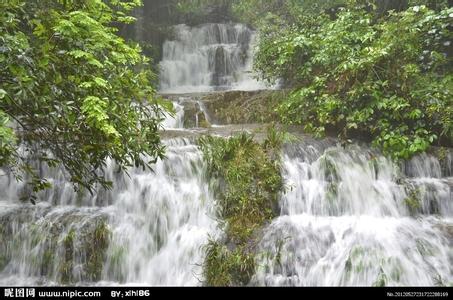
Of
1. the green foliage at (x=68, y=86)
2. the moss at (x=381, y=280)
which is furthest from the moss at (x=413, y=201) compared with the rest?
the green foliage at (x=68, y=86)

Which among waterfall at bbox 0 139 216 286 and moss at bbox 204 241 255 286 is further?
waterfall at bbox 0 139 216 286

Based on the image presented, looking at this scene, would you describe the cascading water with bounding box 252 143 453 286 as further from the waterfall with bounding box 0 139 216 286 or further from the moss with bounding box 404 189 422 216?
the waterfall with bounding box 0 139 216 286

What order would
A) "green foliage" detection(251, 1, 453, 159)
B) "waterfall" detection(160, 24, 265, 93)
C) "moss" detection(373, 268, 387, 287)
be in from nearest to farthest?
"moss" detection(373, 268, 387, 287) < "green foliage" detection(251, 1, 453, 159) < "waterfall" detection(160, 24, 265, 93)

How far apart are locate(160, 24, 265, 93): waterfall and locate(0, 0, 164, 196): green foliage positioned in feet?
29.3

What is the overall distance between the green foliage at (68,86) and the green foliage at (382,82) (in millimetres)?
4636

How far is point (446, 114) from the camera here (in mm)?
7074

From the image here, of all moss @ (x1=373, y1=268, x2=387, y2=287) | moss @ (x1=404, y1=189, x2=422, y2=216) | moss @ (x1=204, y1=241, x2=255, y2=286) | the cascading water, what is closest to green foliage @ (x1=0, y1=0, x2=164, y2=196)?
moss @ (x1=204, y1=241, x2=255, y2=286)

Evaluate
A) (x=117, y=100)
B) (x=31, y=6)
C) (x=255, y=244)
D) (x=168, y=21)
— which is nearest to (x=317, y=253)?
(x=255, y=244)

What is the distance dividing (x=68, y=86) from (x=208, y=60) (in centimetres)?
1035

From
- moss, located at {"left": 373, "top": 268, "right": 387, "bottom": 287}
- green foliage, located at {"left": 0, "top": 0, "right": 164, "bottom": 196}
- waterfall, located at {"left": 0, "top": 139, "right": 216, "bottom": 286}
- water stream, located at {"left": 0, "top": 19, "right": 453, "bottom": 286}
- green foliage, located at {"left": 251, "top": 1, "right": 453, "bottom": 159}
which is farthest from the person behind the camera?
green foliage, located at {"left": 251, "top": 1, "right": 453, "bottom": 159}

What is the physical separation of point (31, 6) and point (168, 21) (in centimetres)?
1147

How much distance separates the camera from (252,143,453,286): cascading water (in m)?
5.12

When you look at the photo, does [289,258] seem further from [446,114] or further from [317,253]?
[446,114]

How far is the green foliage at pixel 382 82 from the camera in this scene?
24.0ft
